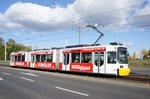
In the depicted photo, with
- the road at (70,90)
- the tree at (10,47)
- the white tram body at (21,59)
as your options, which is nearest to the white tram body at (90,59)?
the white tram body at (21,59)

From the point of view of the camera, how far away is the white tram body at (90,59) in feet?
89.2

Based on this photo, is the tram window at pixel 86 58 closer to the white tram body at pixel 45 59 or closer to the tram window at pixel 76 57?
the tram window at pixel 76 57

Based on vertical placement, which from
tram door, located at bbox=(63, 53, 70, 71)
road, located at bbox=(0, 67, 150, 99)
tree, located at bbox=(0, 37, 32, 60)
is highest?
tree, located at bbox=(0, 37, 32, 60)

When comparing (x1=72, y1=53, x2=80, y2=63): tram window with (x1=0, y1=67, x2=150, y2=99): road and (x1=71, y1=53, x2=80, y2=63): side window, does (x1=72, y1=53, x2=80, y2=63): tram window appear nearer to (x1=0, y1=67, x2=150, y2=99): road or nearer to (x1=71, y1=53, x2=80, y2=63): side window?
(x1=71, y1=53, x2=80, y2=63): side window

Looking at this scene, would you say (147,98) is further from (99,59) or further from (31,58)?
(31,58)

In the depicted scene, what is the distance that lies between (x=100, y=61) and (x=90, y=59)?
1783 millimetres

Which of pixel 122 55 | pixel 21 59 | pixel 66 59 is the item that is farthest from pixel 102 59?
pixel 21 59

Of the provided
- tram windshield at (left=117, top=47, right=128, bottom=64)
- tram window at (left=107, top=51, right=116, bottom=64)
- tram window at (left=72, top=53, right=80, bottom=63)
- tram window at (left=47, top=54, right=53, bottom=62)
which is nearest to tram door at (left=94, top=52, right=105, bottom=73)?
tram window at (left=107, top=51, right=116, bottom=64)

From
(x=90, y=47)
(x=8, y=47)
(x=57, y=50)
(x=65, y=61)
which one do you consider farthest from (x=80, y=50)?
(x=8, y=47)

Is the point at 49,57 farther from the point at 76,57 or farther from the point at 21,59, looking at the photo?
the point at 21,59

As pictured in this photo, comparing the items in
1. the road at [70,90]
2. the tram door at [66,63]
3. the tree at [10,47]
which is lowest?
the road at [70,90]

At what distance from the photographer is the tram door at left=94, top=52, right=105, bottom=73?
27822 mm

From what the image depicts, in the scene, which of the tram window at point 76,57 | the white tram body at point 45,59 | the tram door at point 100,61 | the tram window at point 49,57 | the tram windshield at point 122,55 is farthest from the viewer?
the tram window at point 49,57

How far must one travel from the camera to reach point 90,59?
2970 centimetres
